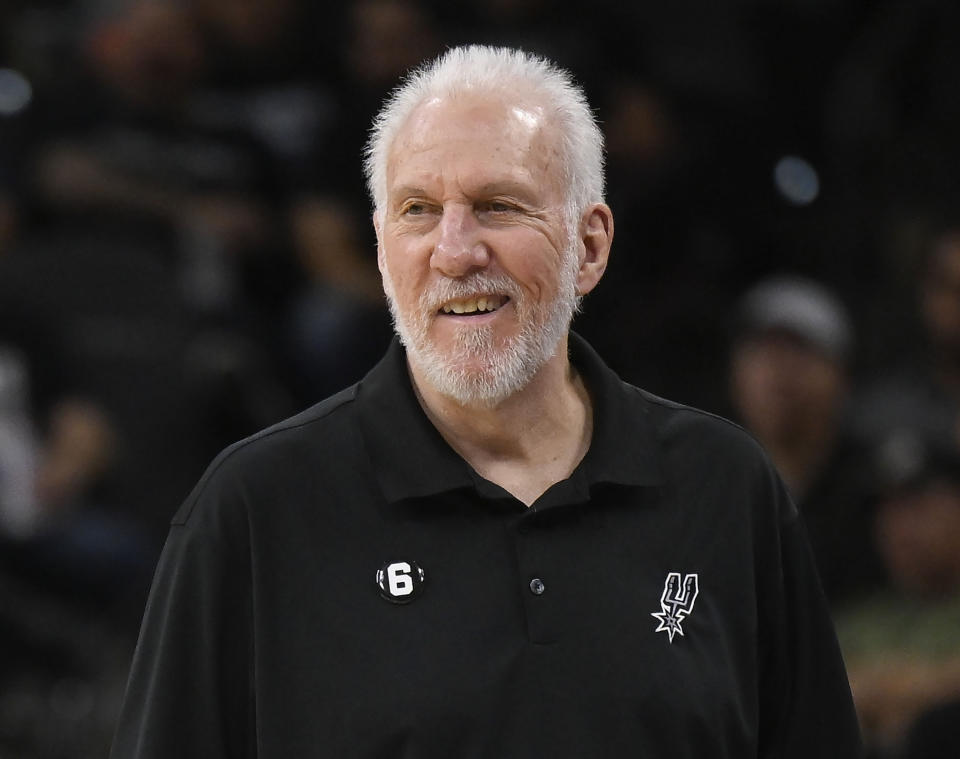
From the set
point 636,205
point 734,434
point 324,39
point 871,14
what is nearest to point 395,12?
point 324,39

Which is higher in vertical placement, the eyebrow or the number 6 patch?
the eyebrow

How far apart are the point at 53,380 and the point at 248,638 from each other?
144 inches

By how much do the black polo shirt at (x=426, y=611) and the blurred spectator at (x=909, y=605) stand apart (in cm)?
228

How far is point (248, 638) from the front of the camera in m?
2.26

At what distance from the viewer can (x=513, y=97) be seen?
2.36m

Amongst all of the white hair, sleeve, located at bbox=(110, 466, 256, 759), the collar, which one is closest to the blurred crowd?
the collar

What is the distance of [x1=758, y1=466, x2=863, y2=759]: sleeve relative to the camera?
2523mm

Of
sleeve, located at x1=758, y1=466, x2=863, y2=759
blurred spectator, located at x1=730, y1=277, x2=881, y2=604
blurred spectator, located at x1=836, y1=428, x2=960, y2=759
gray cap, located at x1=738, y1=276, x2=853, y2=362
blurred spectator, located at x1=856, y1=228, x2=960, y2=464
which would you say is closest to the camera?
sleeve, located at x1=758, y1=466, x2=863, y2=759

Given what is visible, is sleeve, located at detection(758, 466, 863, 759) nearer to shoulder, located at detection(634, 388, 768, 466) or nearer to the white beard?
shoulder, located at detection(634, 388, 768, 466)

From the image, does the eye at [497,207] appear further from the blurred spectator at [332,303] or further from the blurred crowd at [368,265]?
the blurred spectator at [332,303]

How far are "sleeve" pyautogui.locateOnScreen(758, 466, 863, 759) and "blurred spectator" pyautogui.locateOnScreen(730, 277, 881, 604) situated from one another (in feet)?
7.22

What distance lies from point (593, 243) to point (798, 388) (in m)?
2.68

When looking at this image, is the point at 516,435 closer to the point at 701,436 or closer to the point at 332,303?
the point at 701,436

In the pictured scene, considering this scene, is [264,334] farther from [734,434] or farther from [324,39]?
[734,434]
